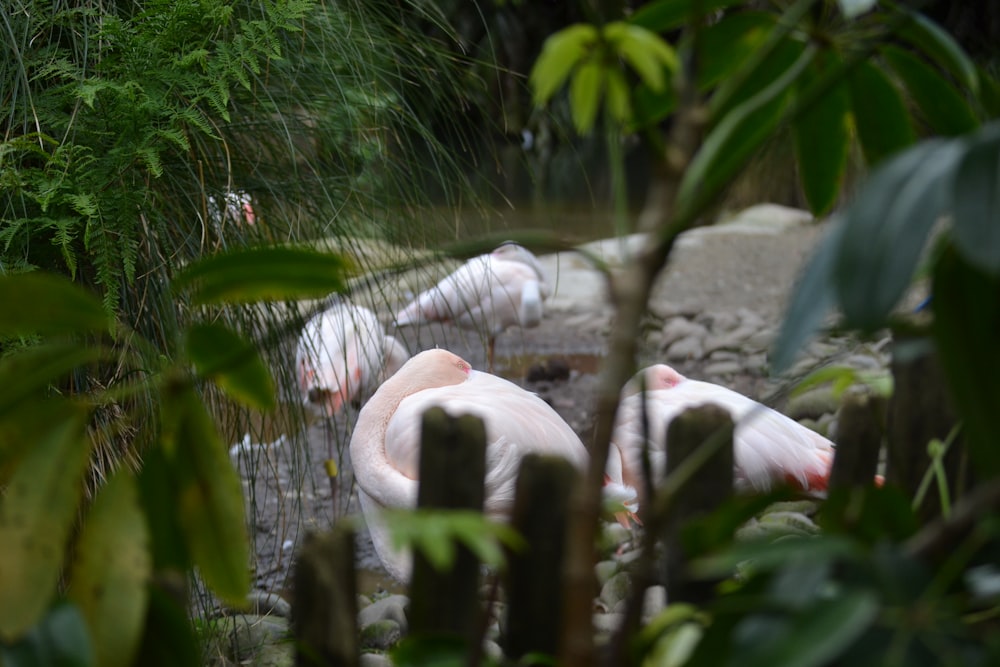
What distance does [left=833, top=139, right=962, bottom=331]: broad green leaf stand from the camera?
514mm

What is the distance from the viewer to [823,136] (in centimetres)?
83

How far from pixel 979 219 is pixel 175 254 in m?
1.69

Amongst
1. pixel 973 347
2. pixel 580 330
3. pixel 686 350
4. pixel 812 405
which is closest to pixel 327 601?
pixel 973 347

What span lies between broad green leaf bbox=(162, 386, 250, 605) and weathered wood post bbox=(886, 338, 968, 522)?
1.84ft

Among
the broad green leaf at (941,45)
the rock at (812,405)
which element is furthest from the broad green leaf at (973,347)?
the rock at (812,405)

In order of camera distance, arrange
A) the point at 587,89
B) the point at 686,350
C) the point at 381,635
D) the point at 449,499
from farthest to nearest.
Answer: the point at 686,350 → the point at 381,635 → the point at 449,499 → the point at 587,89

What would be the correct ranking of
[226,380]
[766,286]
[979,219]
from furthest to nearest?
[766,286]
[226,380]
[979,219]

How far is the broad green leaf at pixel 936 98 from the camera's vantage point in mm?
754

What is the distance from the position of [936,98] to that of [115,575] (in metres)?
0.64

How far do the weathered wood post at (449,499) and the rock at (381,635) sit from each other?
1.60m

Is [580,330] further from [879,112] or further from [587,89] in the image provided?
[587,89]

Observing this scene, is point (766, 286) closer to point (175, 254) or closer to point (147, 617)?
point (175, 254)

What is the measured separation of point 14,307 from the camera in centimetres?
65

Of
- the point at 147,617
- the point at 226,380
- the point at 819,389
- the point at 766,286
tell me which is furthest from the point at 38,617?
the point at 766,286
